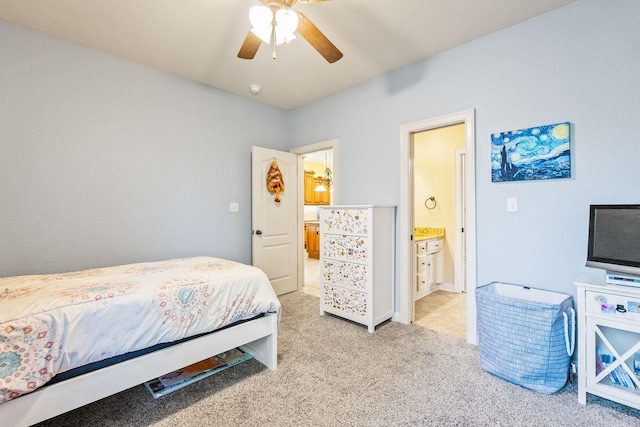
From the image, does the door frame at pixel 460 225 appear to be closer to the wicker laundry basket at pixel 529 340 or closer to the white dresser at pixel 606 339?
the wicker laundry basket at pixel 529 340

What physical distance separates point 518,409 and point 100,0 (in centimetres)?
375

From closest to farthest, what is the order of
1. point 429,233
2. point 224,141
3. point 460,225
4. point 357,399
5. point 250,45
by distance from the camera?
1. point 357,399
2. point 250,45
3. point 224,141
4. point 460,225
5. point 429,233

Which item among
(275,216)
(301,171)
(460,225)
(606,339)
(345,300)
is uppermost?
(301,171)

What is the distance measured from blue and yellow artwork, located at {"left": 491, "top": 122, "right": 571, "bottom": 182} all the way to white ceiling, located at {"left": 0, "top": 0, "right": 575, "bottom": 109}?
2.88 feet

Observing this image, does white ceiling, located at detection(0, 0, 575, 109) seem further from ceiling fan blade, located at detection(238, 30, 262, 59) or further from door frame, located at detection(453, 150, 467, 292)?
door frame, located at detection(453, 150, 467, 292)

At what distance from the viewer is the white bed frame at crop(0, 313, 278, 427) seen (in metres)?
1.25

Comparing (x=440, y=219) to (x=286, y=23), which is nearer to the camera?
(x=286, y=23)

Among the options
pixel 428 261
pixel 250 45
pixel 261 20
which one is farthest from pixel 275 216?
pixel 261 20

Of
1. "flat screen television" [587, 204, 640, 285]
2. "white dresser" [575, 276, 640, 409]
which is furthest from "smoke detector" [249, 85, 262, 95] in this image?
"white dresser" [575, 276, 640, 409]

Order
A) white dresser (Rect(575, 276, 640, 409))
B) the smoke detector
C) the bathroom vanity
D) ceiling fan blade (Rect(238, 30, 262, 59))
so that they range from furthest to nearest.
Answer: the bathroom vanity
the smoke detector
ceiling fan blade (Rect(238, 30, 262, 59))
white dresser (Rect(575, 276, 640, 409))

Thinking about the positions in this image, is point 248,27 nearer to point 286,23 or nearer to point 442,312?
point 286,23

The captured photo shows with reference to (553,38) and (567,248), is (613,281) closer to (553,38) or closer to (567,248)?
(567,248)

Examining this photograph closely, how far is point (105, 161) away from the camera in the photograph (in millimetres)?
2641

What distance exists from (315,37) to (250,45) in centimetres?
44
